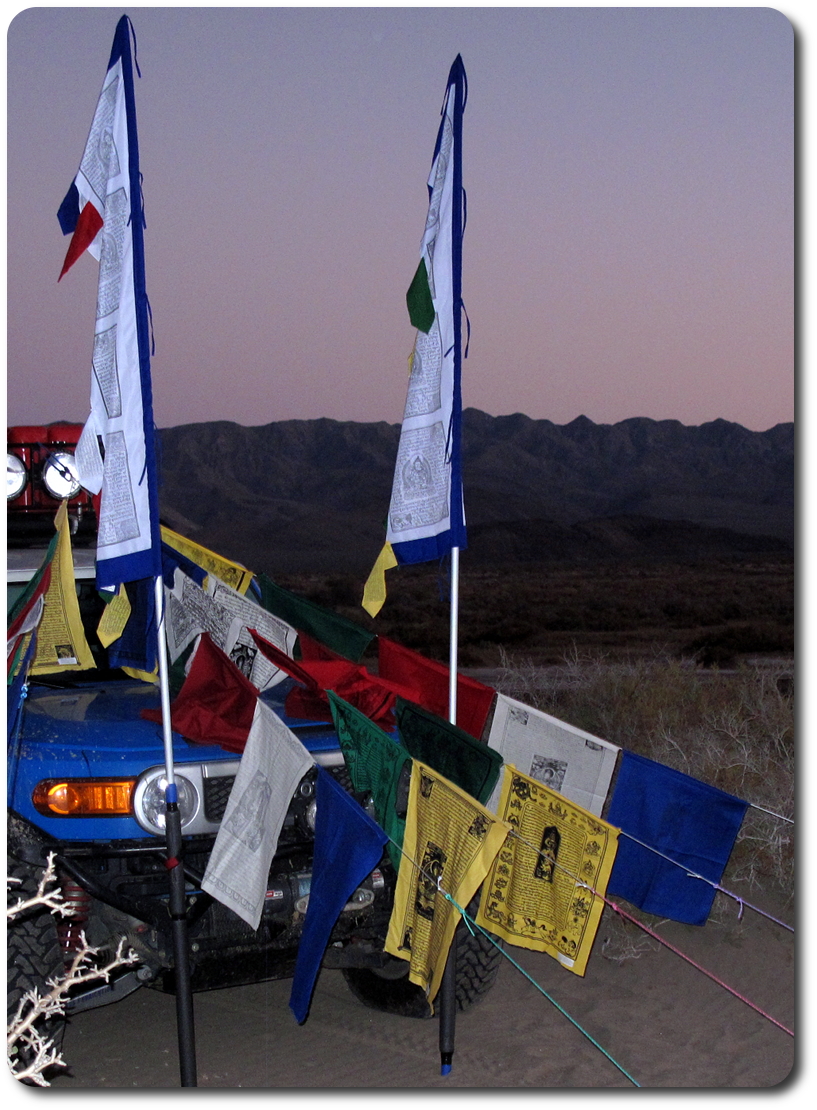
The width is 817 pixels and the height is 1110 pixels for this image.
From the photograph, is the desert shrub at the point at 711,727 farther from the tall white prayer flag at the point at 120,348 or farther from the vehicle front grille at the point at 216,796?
the tall white prayer flag at the point at 120,348

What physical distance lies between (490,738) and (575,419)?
8455 centimetres

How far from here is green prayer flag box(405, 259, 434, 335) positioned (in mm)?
4862

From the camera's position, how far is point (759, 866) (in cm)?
689

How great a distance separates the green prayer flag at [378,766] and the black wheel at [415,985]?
0.78m

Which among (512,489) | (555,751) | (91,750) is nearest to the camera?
(91,750)

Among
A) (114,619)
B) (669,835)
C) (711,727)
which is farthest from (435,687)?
(711,727)

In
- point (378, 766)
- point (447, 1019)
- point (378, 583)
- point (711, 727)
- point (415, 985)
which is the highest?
point (378, 583)

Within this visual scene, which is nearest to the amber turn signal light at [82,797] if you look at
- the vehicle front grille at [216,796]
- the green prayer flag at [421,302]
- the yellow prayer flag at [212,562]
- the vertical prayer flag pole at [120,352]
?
the vehicle front grille at [216,796]

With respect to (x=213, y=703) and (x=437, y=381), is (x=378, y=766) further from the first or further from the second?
(x=437, y=381)

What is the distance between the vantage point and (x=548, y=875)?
4.14m

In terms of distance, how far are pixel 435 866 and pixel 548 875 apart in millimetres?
456

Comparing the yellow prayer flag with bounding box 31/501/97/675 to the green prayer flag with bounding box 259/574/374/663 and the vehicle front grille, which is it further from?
the green prayer flag with bounding box 259/574/374/663

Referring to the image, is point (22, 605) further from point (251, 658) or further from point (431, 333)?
point (431, 333)

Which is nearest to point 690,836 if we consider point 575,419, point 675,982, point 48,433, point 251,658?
point 675,982
